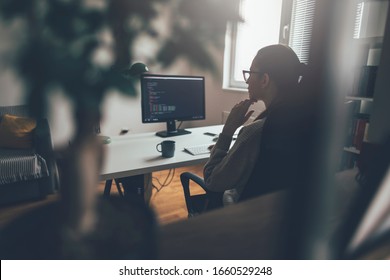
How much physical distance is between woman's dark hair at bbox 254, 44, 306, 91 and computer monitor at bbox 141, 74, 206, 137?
2.53 ft

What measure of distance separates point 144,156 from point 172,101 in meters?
0.67

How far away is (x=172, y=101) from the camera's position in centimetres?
211

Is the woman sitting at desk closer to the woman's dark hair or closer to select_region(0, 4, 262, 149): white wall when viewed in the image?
the woman's dark hair

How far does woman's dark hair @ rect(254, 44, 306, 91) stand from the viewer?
3.90 ft

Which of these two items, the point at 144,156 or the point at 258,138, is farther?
the point at 144,156

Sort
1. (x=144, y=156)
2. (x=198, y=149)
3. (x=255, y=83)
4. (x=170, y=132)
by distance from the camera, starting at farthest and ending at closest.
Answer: (x=170, y=132) < (x=198, y=149) < (x=144, y=156) < (x=255, y=83)

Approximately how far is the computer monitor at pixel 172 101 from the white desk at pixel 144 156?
14 cm

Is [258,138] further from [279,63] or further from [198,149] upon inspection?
[198,149]

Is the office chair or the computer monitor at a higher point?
the computer monitor

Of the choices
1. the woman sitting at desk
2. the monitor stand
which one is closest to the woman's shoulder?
the woman sitting at desk

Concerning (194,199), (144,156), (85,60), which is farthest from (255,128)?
(85,60)

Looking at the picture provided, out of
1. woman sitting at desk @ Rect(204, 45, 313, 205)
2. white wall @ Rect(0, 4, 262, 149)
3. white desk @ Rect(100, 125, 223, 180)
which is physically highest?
white wall @ Rect(0, 4, 262, 149)
